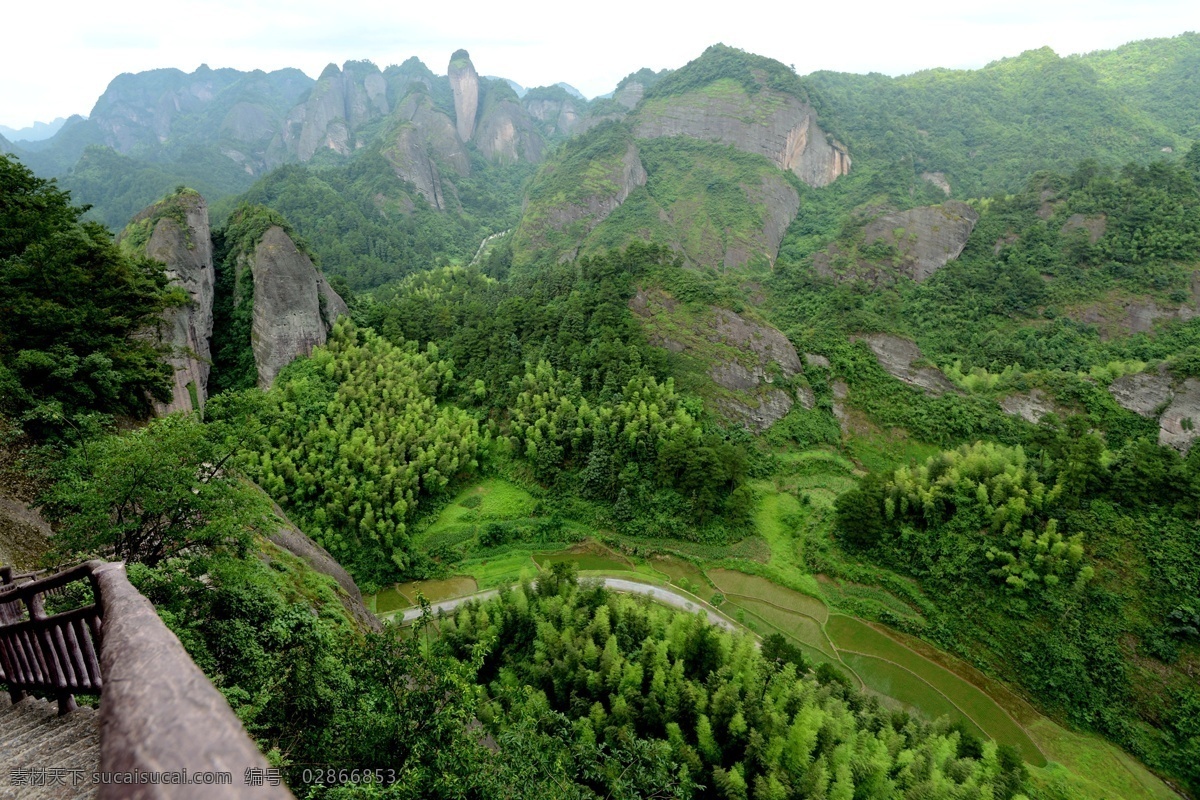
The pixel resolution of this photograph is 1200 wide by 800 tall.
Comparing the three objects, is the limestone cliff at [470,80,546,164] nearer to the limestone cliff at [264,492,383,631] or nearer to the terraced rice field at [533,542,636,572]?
the terraced rice field at [533,542,636,572]

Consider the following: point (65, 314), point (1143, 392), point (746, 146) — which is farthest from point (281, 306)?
point (746, 146)

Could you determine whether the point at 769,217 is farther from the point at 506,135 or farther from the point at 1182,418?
the point at 506,135

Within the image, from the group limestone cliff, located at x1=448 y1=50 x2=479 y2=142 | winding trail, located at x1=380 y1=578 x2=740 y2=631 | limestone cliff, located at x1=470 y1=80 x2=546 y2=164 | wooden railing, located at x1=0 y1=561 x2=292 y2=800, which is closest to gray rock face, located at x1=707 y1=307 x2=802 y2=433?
winding trail, located at x1=380 y1=578 x2=740 y2=631

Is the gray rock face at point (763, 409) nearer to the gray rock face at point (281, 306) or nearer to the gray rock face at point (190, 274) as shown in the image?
the gray rock face at point (281, 306)

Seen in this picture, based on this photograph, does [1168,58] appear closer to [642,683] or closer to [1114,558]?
[1114,558]

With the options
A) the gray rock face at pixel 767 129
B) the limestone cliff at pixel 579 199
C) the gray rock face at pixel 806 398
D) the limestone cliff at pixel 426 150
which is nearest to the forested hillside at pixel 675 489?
the gray rock face at pixel 806 398

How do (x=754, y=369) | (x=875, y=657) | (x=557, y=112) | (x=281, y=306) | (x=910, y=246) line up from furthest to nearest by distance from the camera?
(x=557, y=112) < (x=910, y=246) < (x=754, y=369) < (x=281, y=306) < (x=875, y=657)
